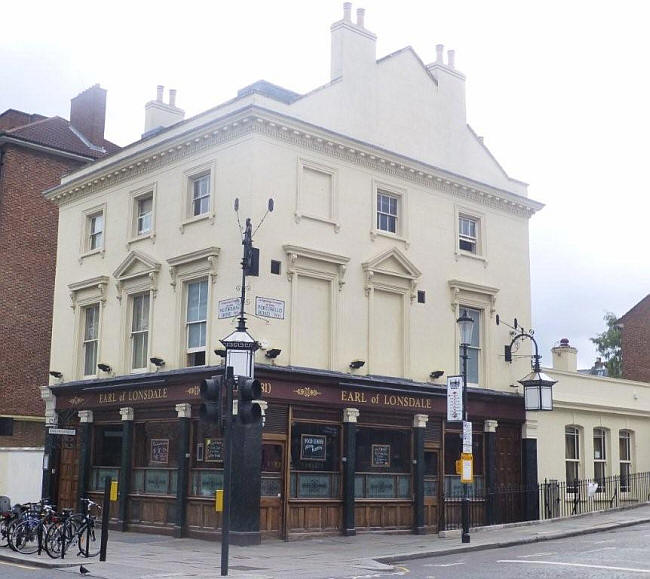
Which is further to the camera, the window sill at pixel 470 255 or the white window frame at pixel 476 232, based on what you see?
the white window frame at pixel 476 232

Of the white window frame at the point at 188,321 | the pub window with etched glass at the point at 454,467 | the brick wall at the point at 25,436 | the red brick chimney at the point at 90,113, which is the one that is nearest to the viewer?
the white window frame at the point at 188,321

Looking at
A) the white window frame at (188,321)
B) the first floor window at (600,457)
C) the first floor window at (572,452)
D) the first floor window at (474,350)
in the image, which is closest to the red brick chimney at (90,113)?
the white window frame at (188,321)

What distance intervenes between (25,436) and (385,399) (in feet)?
48.4

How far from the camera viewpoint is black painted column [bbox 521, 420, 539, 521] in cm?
2761

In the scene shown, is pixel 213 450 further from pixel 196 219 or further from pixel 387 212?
pixel 387 212

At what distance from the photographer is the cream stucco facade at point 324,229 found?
75.8 ft

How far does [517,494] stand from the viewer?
27688mm

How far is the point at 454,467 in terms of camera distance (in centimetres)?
2634

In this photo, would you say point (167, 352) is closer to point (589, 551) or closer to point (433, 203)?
point (433, 203)

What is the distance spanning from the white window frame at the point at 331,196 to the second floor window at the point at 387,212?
175cm

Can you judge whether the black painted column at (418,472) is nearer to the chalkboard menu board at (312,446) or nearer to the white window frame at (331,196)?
the chalkboard menu board at (312,446)

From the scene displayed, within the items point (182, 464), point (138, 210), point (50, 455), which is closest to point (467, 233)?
point (138, 210)

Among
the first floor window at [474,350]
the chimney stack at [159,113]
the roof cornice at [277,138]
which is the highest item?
the chimney stack at [159,113]

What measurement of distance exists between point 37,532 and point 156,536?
5176mm
